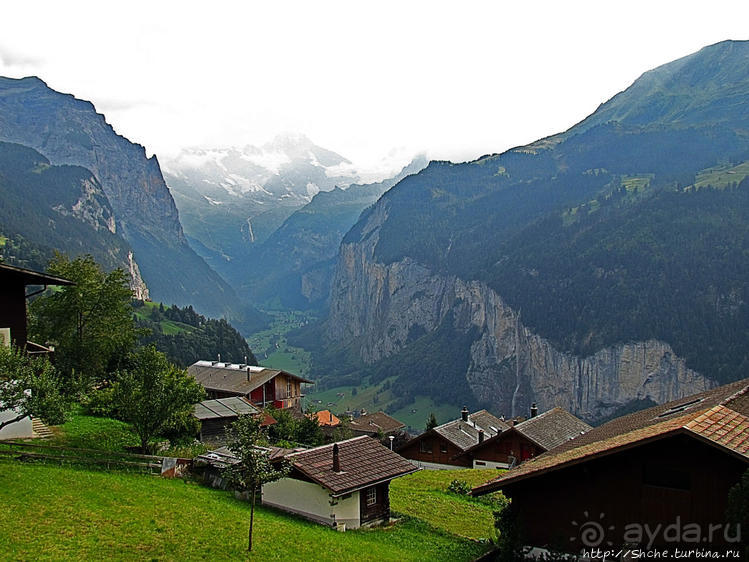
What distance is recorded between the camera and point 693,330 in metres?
165

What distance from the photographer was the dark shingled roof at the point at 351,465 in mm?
23656

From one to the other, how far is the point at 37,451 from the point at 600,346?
566 feet

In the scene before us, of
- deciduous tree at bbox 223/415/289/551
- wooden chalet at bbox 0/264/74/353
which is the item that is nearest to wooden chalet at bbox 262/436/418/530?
deciduous tree at bbox 223/415/289/551

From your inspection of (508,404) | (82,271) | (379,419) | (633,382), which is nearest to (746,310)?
(633,382)

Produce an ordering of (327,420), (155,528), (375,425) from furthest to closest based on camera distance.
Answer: (327,420), (375,425), (155,528)

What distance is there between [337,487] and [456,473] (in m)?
23.8

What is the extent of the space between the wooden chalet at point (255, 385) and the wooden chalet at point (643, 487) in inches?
2136

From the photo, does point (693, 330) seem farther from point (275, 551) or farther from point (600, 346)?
point (275, 551)

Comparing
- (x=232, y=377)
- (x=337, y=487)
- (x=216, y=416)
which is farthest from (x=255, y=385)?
(x=337, y=487)

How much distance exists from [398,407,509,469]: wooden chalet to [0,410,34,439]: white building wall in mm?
37700

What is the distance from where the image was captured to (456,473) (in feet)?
148

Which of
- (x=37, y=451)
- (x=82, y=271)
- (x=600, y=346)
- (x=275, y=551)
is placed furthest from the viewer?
(x=600, y=346)

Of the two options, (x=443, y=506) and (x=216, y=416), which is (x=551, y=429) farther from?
(x=216, y=416)

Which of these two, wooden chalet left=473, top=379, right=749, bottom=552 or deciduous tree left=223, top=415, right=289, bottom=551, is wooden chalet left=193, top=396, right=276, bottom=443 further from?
wooden chalet left=473, top=379, right=749, bottom=552
